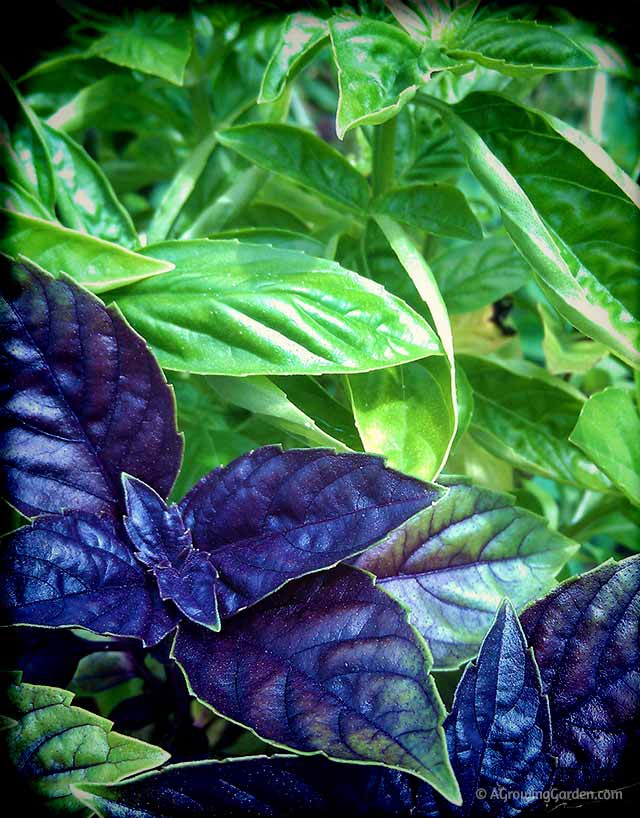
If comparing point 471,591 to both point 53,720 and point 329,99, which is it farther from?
point 329,99

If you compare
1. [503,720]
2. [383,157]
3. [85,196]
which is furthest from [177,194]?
[503,720]

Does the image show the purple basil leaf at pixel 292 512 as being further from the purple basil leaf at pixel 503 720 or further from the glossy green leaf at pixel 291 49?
the glossy green leaf at pixel 291 49

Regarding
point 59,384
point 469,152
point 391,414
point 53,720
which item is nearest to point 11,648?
point 53,720

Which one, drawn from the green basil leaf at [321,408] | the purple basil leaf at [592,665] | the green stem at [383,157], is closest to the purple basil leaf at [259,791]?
the purple basil leaf at [592,665]

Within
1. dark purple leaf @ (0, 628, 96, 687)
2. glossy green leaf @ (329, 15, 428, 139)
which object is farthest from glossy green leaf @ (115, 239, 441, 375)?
dark purple leaf @ (0, 628, 96, 687)

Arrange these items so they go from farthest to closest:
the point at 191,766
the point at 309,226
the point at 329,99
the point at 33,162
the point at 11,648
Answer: the point at 329,99
the point at 309,226
the point at 33,162
the point at 11,648
the point at 191,766

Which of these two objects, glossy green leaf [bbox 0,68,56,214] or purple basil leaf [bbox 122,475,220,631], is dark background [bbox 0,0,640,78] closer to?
glossy green leaf [bbox 0,68,56,214]

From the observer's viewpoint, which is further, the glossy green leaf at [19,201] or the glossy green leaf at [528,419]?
the glossy green leaf at [528,419]
